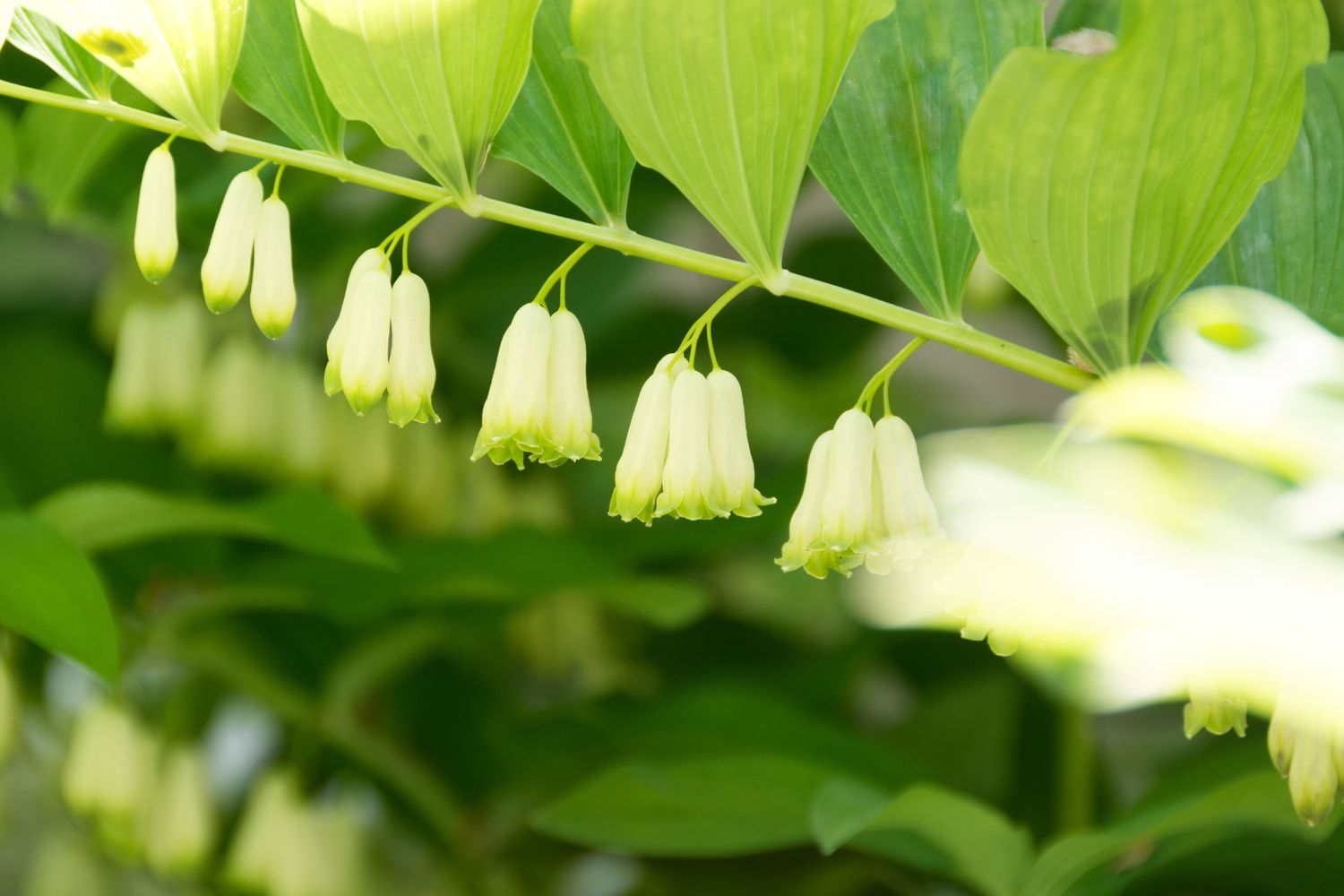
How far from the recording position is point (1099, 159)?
47 cm

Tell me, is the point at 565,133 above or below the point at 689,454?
above

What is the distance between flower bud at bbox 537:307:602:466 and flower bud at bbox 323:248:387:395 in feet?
0.28

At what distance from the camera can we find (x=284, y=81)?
1.87 feet

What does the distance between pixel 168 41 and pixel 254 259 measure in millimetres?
96

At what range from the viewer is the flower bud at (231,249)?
1.75ft

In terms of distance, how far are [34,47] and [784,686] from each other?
937mm

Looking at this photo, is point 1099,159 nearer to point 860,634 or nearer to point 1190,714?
point 1190,714

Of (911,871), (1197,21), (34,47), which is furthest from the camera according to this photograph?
(911,871)

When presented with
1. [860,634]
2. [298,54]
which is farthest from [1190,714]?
[860,634]

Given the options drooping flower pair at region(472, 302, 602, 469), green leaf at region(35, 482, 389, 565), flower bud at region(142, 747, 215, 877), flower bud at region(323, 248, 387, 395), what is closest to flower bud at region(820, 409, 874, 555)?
drooping flower pair at region(472, 302, 602, 469)

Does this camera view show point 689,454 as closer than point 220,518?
Yes

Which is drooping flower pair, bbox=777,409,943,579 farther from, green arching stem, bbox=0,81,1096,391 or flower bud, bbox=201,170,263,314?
flower bud, bbox=201,170,263,314

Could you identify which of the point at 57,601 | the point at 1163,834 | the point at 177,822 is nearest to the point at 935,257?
the point at 1163,834

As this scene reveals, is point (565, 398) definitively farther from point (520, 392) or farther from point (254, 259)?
point (254, 259)
